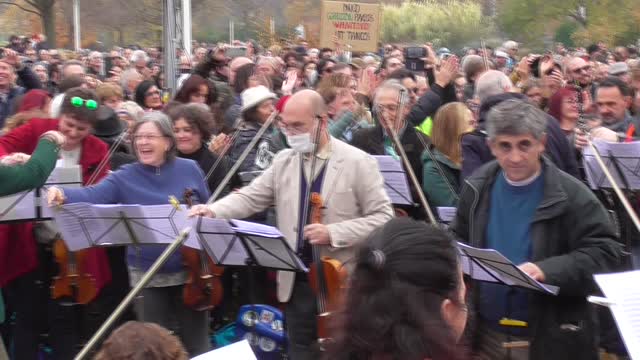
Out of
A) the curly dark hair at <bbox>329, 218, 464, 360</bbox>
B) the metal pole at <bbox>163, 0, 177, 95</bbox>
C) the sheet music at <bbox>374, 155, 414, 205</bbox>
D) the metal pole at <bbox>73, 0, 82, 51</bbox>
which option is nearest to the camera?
the curly dark hair at <bbox>329, 218, 464, 360</bbox>

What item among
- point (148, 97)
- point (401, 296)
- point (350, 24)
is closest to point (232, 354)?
point (401, 296)

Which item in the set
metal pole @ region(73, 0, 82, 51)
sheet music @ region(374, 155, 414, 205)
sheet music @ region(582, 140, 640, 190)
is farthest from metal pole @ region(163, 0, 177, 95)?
metal pole @ region(73, 0, 82, 51)

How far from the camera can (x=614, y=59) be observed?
18.8 metres

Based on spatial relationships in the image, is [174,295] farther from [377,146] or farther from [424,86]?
[424,86]

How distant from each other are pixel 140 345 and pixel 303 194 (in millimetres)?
2362

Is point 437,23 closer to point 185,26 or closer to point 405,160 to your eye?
point 185,26

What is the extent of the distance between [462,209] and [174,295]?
195cm

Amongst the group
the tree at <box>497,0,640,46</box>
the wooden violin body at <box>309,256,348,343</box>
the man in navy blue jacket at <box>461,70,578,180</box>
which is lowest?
the wooden violin body at <box>309,256,348,343</box>

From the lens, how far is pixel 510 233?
471cm

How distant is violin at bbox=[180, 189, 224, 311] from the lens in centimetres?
595

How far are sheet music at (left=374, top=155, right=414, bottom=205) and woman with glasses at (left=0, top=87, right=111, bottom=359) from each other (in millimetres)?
1875

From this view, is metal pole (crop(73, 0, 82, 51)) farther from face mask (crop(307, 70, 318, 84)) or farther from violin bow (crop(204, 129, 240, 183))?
violin bow (crop(204, 129, 240, 183))

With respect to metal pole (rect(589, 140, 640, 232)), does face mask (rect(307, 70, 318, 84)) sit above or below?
above

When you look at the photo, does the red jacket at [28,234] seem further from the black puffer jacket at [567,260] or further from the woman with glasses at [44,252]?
the black puffer jacket at [567,260]
